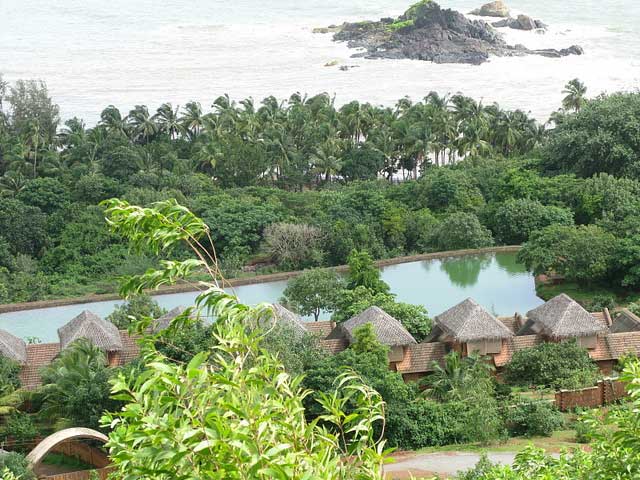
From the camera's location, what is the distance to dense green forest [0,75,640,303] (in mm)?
Result: 30391

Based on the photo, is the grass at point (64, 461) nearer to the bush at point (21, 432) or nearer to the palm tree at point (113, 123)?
the bush at point (21, 432)

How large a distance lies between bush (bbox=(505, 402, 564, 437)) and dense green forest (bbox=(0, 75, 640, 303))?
27.4ft

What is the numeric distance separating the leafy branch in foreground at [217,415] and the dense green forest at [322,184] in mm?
20927

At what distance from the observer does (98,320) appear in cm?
2156

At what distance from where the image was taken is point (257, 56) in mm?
63906

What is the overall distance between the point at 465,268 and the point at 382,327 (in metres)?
8.80

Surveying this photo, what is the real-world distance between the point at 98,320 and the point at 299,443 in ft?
52.2

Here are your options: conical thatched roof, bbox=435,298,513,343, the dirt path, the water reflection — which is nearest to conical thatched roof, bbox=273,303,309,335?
conical thatched roof, bbox=435,298,513,343

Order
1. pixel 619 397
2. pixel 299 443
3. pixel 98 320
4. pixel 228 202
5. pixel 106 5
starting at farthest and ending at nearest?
1. pixel 106 5
2. pixel 228 202
3. pixel 98 320
4. pixel 619 397
5. pixel 299 443

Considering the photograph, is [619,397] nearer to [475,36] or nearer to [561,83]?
[561,83]

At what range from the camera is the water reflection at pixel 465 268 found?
92.7 feet

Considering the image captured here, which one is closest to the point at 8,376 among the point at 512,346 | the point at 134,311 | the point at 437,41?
the point at 134,311

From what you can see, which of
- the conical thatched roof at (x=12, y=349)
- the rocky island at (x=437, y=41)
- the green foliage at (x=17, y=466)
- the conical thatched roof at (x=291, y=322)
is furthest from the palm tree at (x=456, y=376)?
the rocky island at (x=437, y=41)

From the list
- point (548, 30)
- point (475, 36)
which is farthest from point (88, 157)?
point (548, 30)
